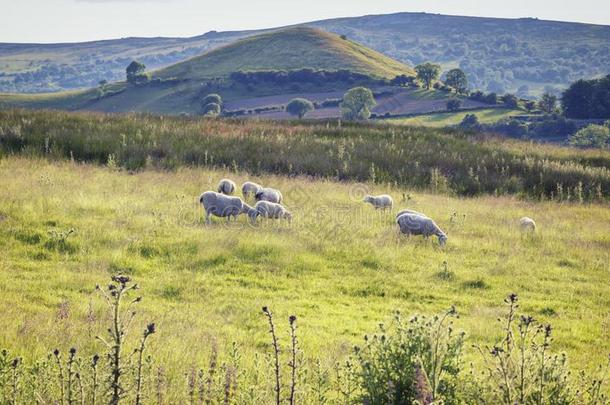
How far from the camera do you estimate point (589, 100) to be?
10700cm

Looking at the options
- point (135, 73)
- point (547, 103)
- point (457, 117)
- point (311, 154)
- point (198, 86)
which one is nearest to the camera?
point (311, 154)

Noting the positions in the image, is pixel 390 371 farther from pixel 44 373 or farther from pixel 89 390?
pixel 44 373

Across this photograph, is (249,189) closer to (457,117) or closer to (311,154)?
(311,154)

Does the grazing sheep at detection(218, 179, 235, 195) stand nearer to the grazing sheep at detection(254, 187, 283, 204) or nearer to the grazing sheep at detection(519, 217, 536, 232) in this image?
the grazing sheep at detection(254, 187, 283, 204)

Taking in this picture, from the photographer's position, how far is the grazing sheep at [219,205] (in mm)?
14125

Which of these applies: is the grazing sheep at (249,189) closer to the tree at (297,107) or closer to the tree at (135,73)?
the tree at (297,107)

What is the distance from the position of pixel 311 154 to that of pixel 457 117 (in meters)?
97.6

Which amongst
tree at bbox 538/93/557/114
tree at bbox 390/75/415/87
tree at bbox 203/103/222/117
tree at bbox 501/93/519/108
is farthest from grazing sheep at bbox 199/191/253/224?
tree at bbox 390/75/415/87

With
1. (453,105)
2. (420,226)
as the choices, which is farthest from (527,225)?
(453,105)

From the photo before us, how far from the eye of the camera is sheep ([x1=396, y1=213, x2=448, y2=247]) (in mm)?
14102

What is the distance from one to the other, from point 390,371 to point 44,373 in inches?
133

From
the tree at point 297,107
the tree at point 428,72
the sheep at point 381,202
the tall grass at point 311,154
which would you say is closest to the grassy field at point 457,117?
the tree at point 297,107

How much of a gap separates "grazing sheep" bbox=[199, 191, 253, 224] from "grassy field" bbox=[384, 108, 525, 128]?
9718 cm

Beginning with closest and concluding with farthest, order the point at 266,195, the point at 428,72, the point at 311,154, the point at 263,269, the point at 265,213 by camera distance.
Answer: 1. the point at 263,269
2. the point at 265,213
3. the point at 266,195
4. the point at 311,154
5. the point at 428,72
